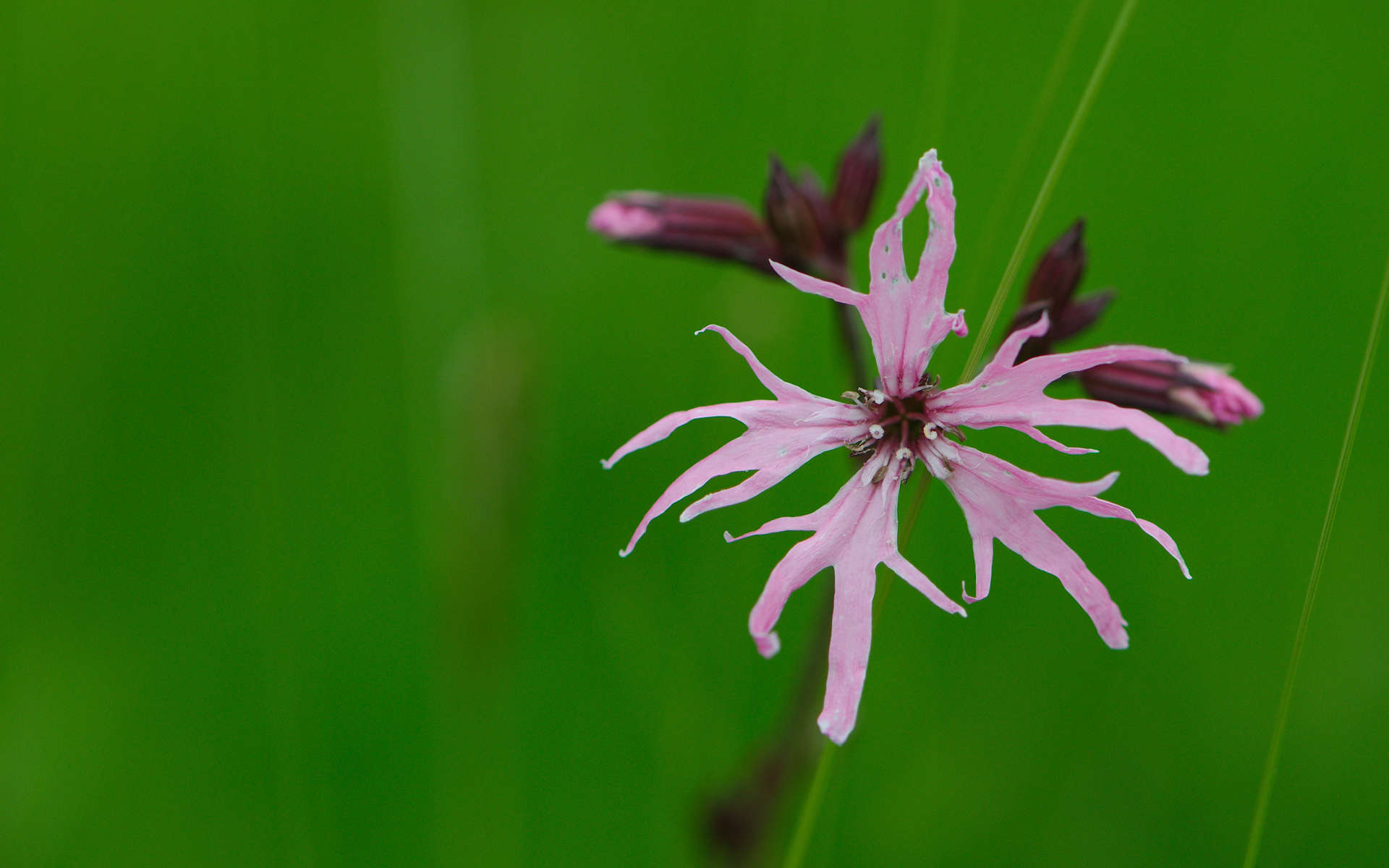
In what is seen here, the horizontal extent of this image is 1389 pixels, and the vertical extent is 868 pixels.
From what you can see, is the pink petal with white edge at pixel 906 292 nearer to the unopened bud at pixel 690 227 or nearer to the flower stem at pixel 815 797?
the flower stem at pixel 815 797

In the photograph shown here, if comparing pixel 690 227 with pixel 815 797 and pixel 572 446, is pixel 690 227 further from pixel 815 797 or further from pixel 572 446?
pixel 572 446

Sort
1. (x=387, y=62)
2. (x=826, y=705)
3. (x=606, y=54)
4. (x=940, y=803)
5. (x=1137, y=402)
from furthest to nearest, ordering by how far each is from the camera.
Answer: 1. (x=606, y=54)
2. (x=387, y=62)
3. (x=940, y=803)
4. (x=1137, y=402)
5. (x=826, y=705)

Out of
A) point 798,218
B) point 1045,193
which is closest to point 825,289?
point 1045,193

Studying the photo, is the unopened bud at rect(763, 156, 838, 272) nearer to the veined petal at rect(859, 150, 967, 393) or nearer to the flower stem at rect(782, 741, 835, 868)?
the veined petal at rect(859, 150, 967, 393)

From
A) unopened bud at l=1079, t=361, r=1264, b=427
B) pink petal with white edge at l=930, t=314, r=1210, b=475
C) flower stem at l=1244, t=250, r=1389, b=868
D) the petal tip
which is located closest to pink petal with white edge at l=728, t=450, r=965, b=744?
the petal tip

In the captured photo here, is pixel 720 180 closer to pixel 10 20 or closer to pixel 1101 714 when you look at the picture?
pixel 1101 714

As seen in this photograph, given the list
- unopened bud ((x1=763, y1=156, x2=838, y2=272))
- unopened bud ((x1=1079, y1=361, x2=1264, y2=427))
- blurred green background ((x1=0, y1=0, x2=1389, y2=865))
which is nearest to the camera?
unopened bud ((x1=1079, y1=361, x2=1264, y2=427))

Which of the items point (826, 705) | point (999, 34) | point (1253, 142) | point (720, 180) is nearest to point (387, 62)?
point (720, 180)
